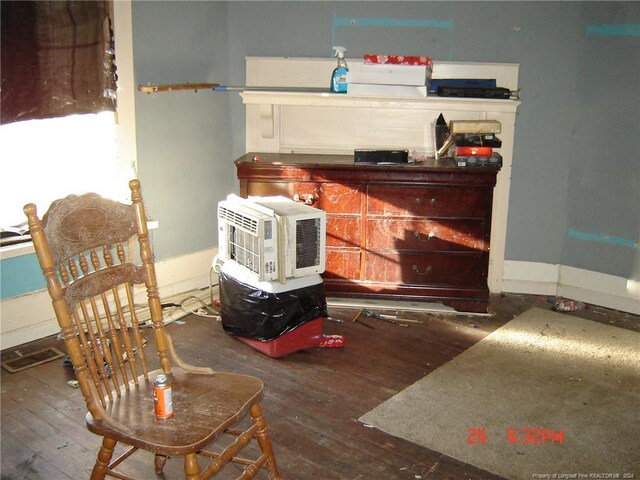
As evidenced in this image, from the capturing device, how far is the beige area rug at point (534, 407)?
8.14ft

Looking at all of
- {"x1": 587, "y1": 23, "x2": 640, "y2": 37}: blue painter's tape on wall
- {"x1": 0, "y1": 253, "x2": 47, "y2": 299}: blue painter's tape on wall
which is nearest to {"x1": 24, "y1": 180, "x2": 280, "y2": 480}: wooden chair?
{"x1": 0, "y1": 253, "x2": 47, "y2": 299}: blue painter's tape on wall

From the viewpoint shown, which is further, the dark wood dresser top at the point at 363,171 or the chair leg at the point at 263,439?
the dark wood dresser top at the point at 363,171

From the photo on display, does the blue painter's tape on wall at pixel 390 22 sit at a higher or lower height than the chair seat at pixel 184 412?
higher

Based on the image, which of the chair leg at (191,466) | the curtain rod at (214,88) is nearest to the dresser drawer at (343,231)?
the curtain rod at (214,88)

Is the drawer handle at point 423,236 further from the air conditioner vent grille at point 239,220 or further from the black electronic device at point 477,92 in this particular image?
the air conditioner vent grille at point 239,220

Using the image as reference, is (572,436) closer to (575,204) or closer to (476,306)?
(476,306)

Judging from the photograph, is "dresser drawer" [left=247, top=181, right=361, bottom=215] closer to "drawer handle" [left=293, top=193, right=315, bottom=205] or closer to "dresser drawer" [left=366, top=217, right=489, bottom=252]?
"drawer handle" [left=293, top=193, right=315, bottom=205]

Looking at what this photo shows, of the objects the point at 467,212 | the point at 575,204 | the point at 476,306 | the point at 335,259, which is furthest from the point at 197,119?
the point at 575,204

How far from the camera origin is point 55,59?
3.01m

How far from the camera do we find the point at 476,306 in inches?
151

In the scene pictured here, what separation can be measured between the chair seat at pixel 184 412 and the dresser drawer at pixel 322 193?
1.82 meters

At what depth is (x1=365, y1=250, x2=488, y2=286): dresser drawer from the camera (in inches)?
149

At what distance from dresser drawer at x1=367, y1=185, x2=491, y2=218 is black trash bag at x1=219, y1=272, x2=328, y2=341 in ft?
2.29
